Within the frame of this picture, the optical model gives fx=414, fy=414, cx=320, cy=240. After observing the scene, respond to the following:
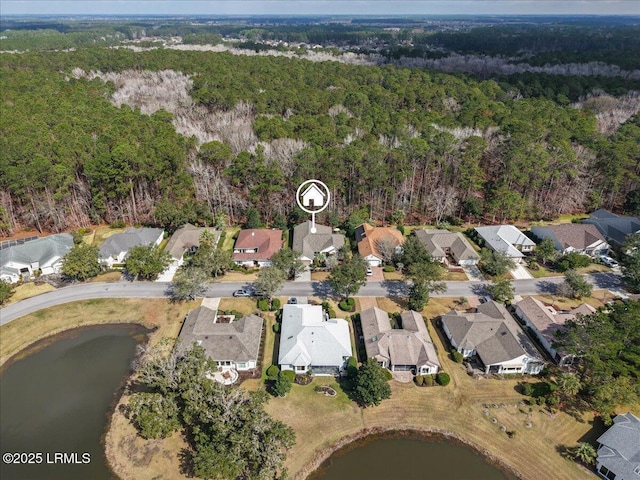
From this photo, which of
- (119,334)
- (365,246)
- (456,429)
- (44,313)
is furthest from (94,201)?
(456,429)

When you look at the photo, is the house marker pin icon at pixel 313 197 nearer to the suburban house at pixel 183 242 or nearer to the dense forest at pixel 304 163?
the dense forest at pixel 304 163

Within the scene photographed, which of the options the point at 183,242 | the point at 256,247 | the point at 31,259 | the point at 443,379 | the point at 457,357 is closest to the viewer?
the point at 443,379

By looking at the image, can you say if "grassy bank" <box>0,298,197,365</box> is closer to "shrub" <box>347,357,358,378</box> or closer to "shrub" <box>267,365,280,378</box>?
"shrub" <box>267,365,280,378</box>

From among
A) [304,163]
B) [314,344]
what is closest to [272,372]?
[314,344]

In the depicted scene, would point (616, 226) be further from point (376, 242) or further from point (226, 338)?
point (226, 338)

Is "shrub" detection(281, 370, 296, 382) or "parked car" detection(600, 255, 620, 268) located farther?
"parked car" detection(600, 255, 620, 268)

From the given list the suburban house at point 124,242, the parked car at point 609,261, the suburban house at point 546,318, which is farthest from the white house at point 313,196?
the parked car at point 609,261

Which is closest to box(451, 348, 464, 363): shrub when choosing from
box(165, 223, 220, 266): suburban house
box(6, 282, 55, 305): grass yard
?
box(165, 223, 220, 266): suburban house
